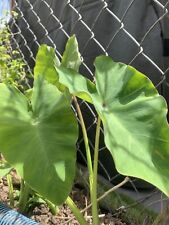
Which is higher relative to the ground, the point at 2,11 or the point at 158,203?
the point at 2,11

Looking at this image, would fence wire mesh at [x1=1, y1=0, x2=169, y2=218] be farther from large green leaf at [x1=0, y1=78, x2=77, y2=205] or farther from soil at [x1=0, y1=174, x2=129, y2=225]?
large green leaf at [x1=0, y1=78, x2=77, y2=205]

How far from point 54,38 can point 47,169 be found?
1145 mm

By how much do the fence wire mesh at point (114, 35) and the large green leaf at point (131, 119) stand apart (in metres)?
0.33

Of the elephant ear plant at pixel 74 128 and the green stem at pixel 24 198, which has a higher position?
the elephant ear plant at pixel 74 128

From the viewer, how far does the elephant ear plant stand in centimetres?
108

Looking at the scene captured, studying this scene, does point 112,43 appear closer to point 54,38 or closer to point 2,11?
point 54,38

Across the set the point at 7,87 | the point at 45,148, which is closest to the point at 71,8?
the point at 7,87

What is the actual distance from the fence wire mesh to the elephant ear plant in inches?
13.6

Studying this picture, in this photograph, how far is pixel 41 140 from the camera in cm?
117

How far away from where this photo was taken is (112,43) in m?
1.74

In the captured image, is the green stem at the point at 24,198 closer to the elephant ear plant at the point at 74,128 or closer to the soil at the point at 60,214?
the soil at the point at 60,214

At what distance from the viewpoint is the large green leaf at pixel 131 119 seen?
1.05 metres

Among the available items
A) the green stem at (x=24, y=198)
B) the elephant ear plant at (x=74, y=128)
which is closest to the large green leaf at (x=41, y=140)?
the elephant ear plant at (x=74, y=128)

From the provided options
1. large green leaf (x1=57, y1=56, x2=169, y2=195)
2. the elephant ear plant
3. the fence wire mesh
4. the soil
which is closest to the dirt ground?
the soil
